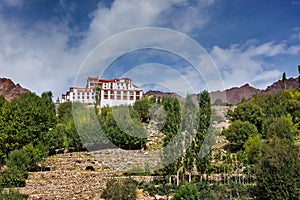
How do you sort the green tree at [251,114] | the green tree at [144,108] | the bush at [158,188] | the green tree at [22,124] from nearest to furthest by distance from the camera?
the bush at [158,188] < the green tree at [22,124] < the green tree at [251,114] < the green tree at [144,108]

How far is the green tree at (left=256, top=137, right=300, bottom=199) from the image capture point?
634 inches

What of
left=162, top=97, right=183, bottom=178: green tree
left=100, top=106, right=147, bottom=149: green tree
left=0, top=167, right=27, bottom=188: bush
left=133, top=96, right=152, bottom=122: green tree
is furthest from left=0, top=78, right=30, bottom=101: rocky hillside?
left=162, top=97, right=183, bottom=178: green tree

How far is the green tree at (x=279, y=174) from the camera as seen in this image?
52.9 ft

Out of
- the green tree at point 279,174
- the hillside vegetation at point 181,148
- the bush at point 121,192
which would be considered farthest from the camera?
the hillside vegetation at point 181,148

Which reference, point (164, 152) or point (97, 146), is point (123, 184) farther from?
point (97, 146)

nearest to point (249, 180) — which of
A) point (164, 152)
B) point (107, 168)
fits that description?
point (164, 152)

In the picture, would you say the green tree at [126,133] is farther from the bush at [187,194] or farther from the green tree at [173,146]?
the bush at [187,194]

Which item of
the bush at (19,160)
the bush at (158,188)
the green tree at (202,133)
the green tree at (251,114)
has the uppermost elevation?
the green tree at (251,114)

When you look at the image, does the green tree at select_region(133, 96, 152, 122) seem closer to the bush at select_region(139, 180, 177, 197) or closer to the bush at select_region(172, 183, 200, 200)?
the bush at select_region(139, 180, 177, 197)

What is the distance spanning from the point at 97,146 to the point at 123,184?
13.4 m

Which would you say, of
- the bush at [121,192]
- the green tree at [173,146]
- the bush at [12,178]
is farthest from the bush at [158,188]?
the bush at [12,178]

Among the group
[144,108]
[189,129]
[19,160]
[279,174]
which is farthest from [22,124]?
[144,108]

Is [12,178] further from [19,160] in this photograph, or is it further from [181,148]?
[181,148]

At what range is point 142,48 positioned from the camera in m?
14.9
